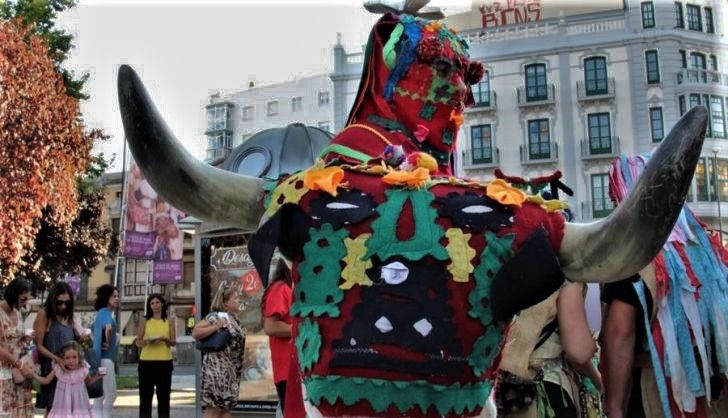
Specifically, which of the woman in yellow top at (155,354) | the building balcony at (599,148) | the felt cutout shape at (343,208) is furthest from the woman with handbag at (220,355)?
the building balcony at (599,148)

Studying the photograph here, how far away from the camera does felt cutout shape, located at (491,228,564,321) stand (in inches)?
79.7

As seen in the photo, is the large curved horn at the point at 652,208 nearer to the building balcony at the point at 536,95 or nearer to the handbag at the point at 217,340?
the handbag at the point at 217,340

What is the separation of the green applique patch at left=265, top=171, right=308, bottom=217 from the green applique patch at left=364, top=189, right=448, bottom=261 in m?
0.24

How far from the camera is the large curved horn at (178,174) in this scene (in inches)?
80.4

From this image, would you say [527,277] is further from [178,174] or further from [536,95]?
[536,95]

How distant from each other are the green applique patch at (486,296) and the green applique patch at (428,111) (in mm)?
545

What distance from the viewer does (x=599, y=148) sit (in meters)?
32.7

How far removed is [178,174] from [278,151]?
6697mm

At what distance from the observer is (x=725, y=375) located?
3.03m

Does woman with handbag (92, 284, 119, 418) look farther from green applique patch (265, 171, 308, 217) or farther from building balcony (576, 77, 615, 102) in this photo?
building balcony (576, 77, 615, 102)

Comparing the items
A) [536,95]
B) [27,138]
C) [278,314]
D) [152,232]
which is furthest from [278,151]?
[536,95]

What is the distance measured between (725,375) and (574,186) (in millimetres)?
30853

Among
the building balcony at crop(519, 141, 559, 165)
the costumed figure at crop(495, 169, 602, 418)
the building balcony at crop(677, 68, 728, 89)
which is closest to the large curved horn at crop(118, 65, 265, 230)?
the costumed figure at crop(495, 169, 602, 418)

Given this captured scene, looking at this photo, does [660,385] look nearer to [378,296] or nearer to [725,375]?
[725,375]
